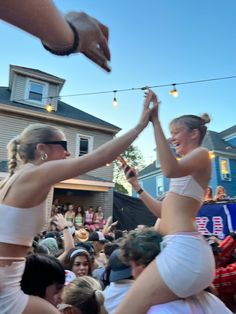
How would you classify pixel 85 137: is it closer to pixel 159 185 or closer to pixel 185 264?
pixel 159 185

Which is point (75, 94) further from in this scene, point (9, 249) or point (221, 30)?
point (9, 249)

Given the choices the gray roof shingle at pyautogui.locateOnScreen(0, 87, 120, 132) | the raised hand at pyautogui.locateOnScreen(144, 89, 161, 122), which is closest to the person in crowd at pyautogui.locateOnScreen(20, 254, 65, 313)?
the raised hand at pyautogui.locateOnScreen(144, 89, 161, 122)

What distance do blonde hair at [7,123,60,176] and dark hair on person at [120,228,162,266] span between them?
2.64 ft

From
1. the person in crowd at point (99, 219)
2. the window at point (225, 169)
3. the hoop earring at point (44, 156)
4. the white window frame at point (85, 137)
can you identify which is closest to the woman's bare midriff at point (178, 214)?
the hoop earring at point (44, 156)

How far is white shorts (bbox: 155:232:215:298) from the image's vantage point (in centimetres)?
133

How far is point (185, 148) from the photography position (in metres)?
1.83

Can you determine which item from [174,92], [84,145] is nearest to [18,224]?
[174,92]

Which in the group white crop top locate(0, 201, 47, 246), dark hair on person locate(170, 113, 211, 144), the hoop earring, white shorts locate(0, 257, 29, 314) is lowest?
white shorts locate(0, 257, 29, 314)

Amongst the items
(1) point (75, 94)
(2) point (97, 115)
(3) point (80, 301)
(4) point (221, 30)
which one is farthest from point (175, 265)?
(2) point (97, 115)

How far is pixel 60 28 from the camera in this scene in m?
0.76

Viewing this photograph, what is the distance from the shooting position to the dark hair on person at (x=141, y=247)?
64.7 inches

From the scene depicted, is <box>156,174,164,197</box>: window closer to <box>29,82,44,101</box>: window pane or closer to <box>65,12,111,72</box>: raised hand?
<box>29,82,44,101</box>: window pane

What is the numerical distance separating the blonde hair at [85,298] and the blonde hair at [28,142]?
2.98ft

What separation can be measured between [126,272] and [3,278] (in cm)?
91
